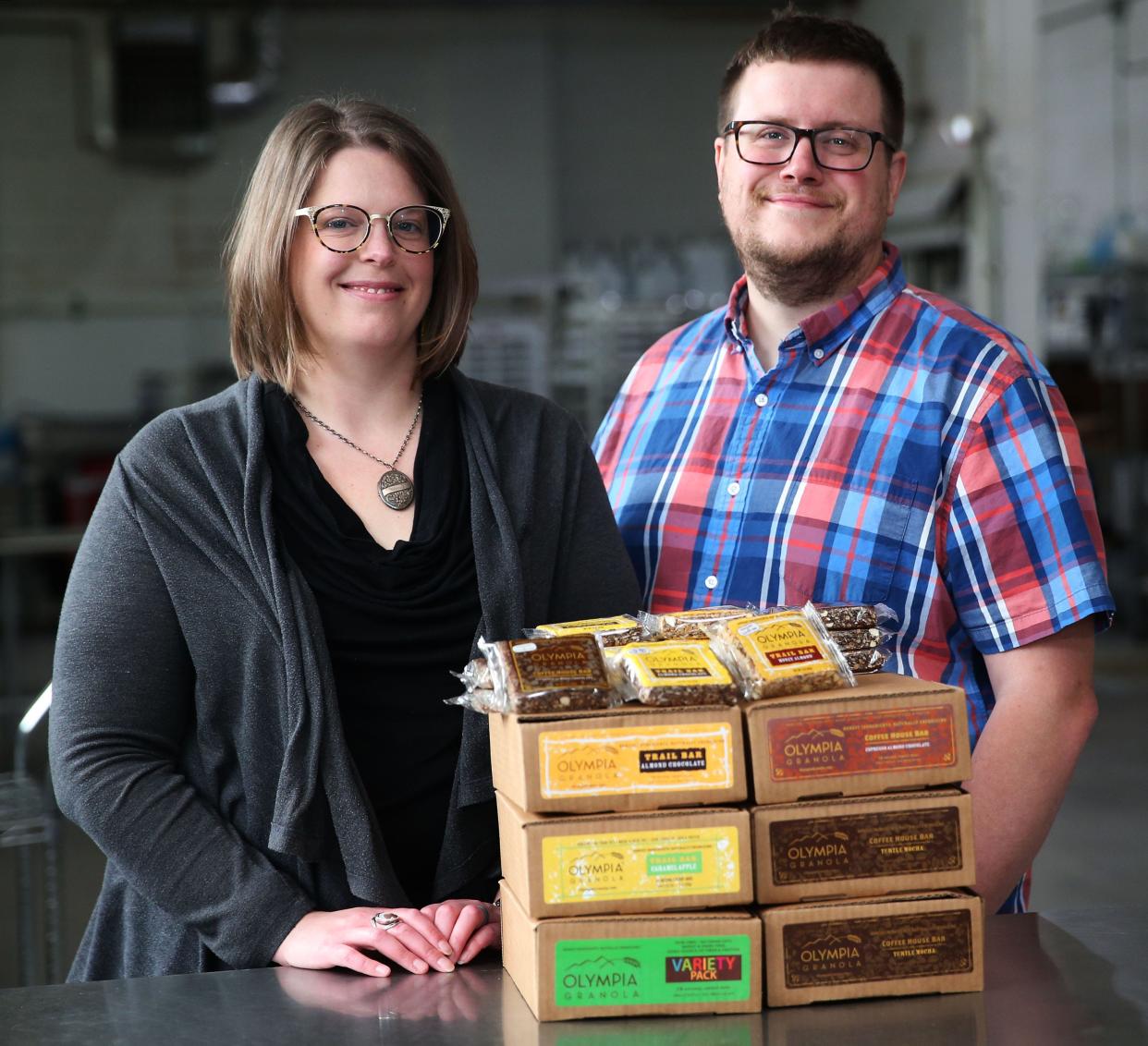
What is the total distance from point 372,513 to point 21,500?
20.1 feet

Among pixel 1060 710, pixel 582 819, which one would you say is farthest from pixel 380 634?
pixel 1060 710

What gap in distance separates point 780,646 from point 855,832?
15 cm

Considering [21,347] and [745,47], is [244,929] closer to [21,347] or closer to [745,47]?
[745,47]

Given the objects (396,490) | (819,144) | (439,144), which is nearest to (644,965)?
(396,490)

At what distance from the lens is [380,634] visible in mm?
1374

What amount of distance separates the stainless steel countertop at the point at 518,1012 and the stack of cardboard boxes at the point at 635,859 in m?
0.03

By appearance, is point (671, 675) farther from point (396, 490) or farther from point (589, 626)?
point (396, 490)

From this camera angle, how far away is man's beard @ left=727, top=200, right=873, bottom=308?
1.70 metres

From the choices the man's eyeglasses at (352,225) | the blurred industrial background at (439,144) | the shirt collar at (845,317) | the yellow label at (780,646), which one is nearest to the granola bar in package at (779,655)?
the yellow label at (780,646)

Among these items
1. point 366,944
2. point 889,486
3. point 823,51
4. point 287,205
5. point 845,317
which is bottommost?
point 366,944

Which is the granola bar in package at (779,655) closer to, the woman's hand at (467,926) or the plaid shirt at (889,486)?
the woman's hand at (467,926)

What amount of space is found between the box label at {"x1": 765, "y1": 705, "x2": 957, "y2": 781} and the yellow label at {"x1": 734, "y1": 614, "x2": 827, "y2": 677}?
46 millimetres

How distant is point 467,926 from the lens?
4.00ft

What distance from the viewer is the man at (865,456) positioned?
1.53 metres
